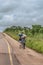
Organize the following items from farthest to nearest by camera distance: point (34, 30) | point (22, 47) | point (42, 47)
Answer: point (34, 30) < point (22, 47) < point (42, 47)

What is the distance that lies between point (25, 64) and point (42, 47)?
10101mm

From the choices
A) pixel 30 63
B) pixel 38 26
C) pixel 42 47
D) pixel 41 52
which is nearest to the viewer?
pixel 30 63

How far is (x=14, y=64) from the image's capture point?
18000 mm

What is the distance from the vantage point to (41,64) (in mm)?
18938

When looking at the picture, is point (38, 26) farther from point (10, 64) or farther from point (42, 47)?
point (10, 64)

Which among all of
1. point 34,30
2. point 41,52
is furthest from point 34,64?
point 34,30

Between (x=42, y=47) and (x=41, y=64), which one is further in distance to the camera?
(x=42, y=47)

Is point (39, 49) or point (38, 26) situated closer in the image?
point (39, 49)

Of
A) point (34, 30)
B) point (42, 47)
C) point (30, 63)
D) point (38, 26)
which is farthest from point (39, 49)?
point (38, 26)

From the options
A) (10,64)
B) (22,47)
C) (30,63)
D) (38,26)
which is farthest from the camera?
(38,26)

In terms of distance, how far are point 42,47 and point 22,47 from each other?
10.9ft

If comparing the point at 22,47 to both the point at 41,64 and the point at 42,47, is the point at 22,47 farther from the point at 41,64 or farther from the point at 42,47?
the point at 41,64

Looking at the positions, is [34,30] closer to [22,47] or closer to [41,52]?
[22,47]

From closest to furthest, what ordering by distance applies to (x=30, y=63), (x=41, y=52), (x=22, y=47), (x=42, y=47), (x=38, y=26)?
1. (x=30, y=63)
2. (x=41, y=52)
3. (x=42, y=47)
4. (x=22, y=47)
5. (x=38, y=26)
